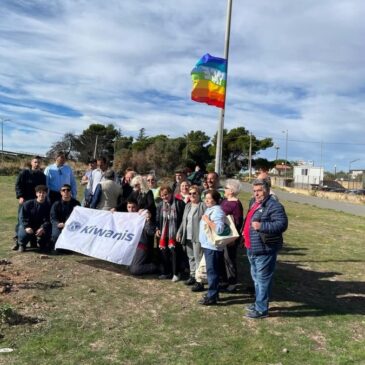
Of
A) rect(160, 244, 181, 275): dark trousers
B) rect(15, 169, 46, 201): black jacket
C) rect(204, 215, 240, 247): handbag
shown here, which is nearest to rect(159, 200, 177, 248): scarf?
rect(160, 244, 181, 275): dark trousers

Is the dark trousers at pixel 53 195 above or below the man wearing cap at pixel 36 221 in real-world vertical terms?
above

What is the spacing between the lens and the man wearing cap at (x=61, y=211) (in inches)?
367

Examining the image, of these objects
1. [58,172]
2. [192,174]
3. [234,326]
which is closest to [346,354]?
[234,326]

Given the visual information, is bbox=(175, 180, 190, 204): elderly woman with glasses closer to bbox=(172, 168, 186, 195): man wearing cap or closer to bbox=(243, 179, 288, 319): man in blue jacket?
bbox=(172, 168, 186, 195): man wearing cap

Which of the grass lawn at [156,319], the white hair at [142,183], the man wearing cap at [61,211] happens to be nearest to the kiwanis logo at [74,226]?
the man wearing cap at [61,211]

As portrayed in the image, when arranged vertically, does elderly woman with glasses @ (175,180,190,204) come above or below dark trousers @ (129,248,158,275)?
above

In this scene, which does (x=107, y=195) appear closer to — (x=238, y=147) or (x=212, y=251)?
(x=212, y=251)

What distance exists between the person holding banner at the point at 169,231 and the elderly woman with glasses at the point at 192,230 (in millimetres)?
210

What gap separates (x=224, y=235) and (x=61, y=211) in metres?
4.25

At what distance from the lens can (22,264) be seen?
8250 millimetres

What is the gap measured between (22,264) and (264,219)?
15.2 feet

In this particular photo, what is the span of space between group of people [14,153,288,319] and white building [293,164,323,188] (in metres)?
67.5

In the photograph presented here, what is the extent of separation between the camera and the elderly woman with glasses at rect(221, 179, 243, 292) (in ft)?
23.2

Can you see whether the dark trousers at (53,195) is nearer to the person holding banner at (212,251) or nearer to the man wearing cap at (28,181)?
the man wearing cap at (28,181)
